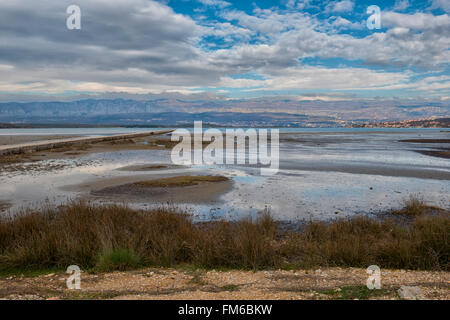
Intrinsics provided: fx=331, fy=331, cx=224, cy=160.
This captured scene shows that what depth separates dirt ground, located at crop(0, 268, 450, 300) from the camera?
5965 millimetres

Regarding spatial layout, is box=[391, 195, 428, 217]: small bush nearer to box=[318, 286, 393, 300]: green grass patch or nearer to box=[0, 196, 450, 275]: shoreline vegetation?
box=[0, 196, 450, 275]: shoreline vegetation

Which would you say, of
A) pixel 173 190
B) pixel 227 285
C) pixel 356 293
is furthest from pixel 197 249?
pixel 173 190

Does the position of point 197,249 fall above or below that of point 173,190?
above

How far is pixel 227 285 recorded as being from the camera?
6.60m

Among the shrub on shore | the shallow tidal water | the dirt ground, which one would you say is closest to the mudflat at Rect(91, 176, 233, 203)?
the shallow tidal water

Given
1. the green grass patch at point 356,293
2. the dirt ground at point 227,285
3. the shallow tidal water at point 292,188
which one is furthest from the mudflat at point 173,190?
the green grass patch at point 356,293

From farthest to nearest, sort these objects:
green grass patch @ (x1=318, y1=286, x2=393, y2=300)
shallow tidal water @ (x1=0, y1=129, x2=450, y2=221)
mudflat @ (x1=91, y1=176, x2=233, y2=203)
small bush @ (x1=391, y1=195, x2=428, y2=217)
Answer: mudflat @ (x1=91, y1=176, x2=233, y2=203) < shallow tidal water @ (x1=0, y1=129, x2=450, y2=221) < small bush @ (x1=391, y1=195, x2=428, y2=217) < green grass patch @ (x1=318, y1=286, x2=393, y2=300)

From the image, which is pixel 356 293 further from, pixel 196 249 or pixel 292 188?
pixel 292 188

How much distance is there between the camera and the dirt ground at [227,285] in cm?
596

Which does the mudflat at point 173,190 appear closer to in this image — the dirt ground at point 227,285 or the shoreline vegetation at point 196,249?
the shoreline vegetation at point 196,249

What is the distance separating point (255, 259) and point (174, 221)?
144 inches
